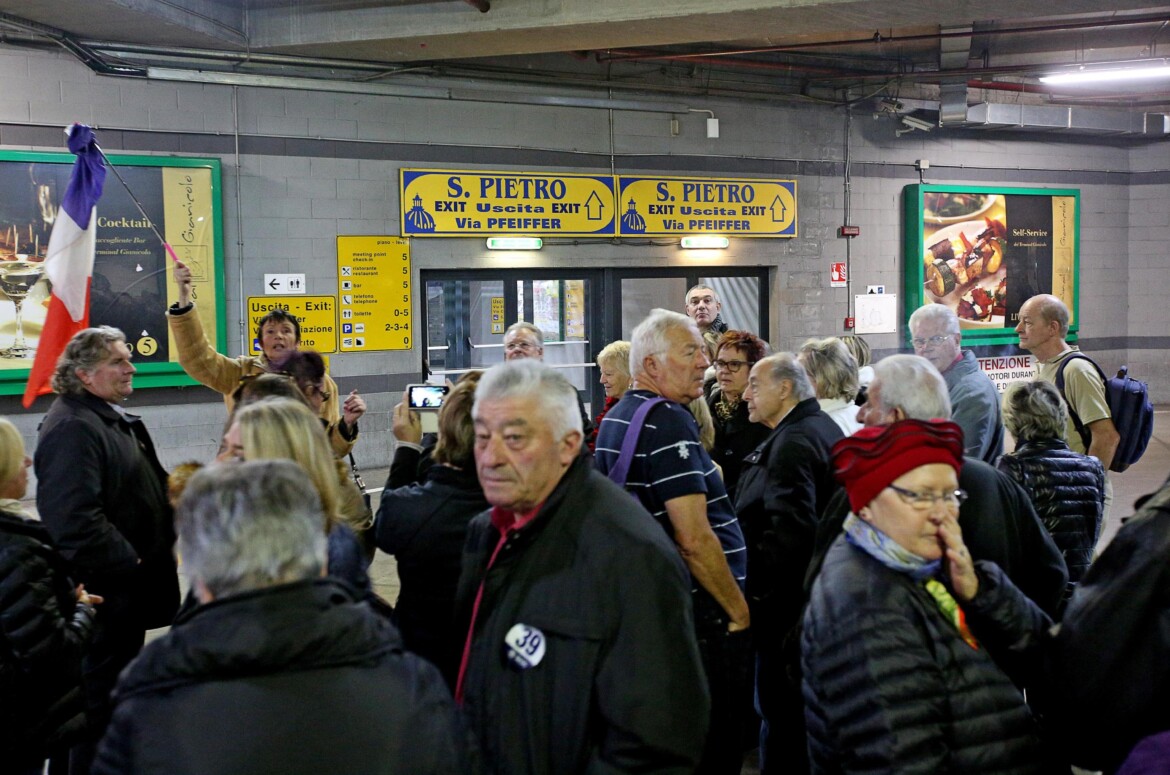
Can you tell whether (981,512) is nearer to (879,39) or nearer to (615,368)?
(615,368)

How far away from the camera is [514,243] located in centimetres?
1092

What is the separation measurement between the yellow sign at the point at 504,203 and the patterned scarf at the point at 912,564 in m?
8.82

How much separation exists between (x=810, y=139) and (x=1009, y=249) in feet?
11.8

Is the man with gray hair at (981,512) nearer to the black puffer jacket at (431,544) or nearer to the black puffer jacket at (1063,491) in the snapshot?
the black puffer jacket at (1063,491)

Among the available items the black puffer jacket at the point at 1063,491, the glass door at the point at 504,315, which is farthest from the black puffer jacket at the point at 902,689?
the glass door at the point at 504,315

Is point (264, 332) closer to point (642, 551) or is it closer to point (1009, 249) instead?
point (642, 551)

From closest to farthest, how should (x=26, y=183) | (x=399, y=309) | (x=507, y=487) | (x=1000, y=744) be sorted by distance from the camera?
(x=1000, y=744) < (x=507, y=487) < (x=26, y=183) < (x=399, y=309)

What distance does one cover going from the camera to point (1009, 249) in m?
13.9

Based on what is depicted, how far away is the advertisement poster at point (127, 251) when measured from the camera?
28.5 feet

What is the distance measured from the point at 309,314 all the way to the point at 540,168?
3.07 meters

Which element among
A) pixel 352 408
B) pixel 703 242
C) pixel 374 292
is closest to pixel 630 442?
pixel 352 408

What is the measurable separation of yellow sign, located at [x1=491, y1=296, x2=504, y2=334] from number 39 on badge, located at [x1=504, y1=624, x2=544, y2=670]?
30.6ft

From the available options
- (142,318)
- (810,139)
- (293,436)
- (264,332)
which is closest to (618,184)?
(810,139)

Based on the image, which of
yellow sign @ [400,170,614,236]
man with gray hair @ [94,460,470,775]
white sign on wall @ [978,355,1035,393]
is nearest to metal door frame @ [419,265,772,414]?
yellow sign @ [400,170,614,236]
